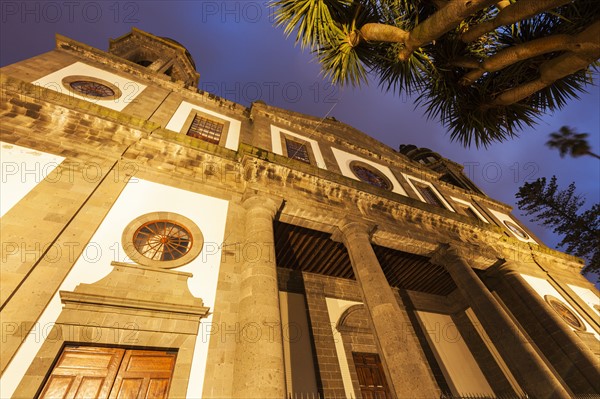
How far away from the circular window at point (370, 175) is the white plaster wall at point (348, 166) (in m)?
0.28

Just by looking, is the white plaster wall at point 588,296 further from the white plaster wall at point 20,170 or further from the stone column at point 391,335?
the white plaster wall at point 20,170

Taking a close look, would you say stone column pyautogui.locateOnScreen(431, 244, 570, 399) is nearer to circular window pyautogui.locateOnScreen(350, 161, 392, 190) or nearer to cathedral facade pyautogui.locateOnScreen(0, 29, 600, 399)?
cathedral facade pyautogui.locateOnScreen(0, 29, 600, 399)

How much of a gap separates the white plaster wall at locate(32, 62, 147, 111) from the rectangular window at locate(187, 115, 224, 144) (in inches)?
85.2

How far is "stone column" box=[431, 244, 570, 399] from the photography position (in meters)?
6.31

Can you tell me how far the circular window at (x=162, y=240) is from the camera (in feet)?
17.8

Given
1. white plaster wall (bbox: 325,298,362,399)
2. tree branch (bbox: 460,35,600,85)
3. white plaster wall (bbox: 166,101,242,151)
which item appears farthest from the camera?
white plaster wall (bbox: 166,101,242,151)

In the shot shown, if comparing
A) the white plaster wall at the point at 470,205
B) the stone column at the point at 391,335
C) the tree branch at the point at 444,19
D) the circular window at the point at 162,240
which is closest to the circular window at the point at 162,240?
the circular window at the point at 162,240

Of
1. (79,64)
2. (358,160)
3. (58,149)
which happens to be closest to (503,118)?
(358,160)

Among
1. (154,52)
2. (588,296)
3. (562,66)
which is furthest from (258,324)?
(154,52)

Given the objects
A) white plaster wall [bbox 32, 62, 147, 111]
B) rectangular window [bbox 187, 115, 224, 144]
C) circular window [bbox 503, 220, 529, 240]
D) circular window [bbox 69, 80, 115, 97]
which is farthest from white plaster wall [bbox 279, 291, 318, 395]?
circular window [bbox 503, 220, 529, 240]

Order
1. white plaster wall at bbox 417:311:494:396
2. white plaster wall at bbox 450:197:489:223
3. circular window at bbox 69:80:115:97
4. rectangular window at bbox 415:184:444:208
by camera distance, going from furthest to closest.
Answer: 1. white plaster wall at bbox 450:197:489:223
2. rectangular window at bbox 415:184:444:208
3. white plaster wall at bbox 417:311:494:396
4. circular window at bbox 69:80:115:97

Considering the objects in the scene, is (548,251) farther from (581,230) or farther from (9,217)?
(9,217)

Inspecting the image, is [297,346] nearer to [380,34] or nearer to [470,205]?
[380,34]

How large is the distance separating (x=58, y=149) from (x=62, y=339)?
14.8ft
